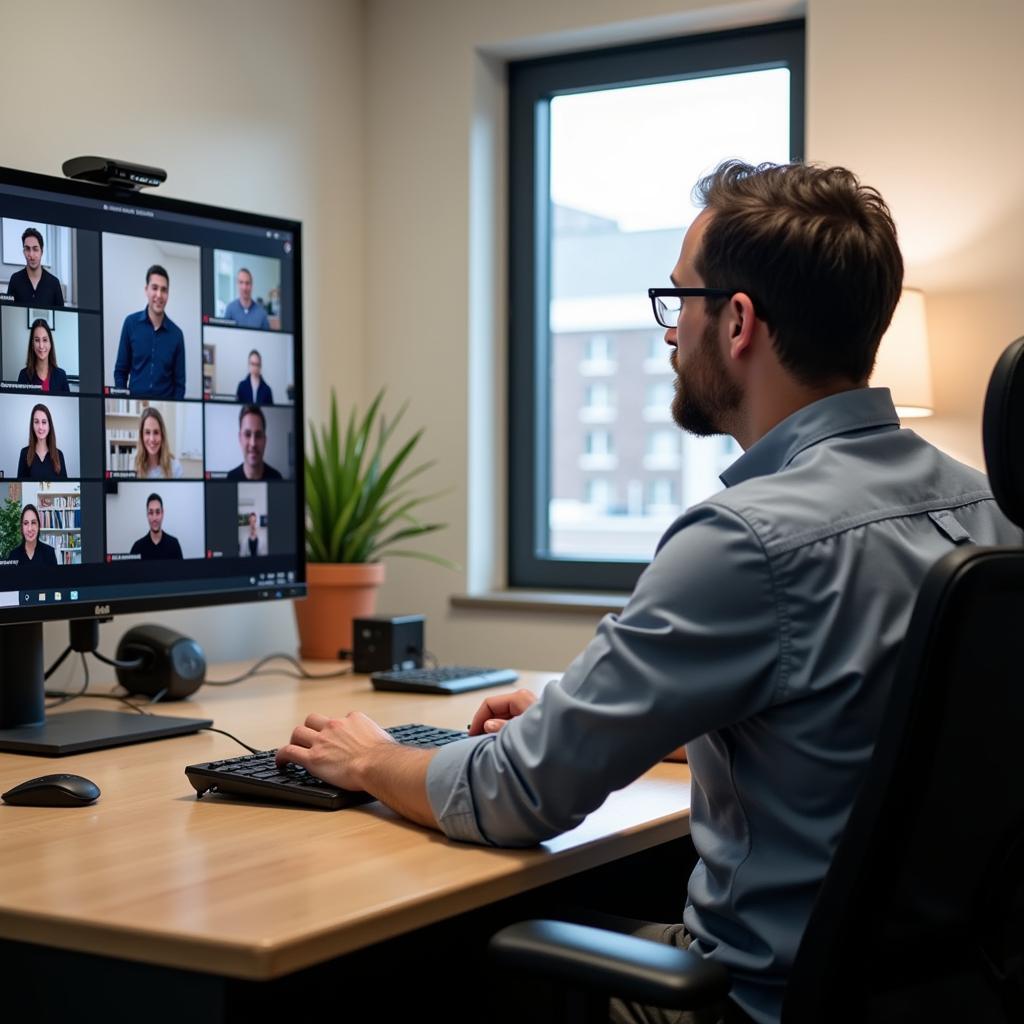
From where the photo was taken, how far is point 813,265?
1.31 meters

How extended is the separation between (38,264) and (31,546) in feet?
1.18

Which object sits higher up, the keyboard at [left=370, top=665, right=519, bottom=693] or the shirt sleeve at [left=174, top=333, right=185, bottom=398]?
the shirt sleeve at [left=174, top=333, right=185, bottom=398]

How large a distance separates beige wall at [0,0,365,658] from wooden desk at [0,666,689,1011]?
0.99 meters

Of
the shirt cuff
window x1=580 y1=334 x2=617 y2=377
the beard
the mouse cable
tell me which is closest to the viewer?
the shirt cuff

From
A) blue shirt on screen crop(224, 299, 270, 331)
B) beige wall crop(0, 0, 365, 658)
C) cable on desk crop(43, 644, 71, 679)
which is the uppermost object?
beige wall crop(0, 0, 365, 658)

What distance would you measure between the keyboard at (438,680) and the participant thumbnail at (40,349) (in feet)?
2.41

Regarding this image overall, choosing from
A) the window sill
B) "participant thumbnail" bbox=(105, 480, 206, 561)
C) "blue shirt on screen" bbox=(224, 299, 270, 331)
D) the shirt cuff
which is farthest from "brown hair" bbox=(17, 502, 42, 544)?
the window sill

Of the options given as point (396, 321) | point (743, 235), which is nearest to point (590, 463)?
point (396, 321)

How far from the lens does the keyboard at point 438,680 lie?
7.23 ft

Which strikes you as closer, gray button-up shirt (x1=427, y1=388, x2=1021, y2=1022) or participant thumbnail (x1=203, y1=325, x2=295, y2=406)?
gray button-up shirt (x1=427, y1=388, x2=1021, y2=1022)

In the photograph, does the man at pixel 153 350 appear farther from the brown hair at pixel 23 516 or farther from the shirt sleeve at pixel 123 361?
the brown hair at pixel 23 516

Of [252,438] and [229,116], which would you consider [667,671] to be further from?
[229,116]

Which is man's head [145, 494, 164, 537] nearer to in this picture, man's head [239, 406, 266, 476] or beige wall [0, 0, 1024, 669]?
man's head [239, 406, 266, 476]

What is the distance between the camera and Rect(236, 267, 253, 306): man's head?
2041 mm
